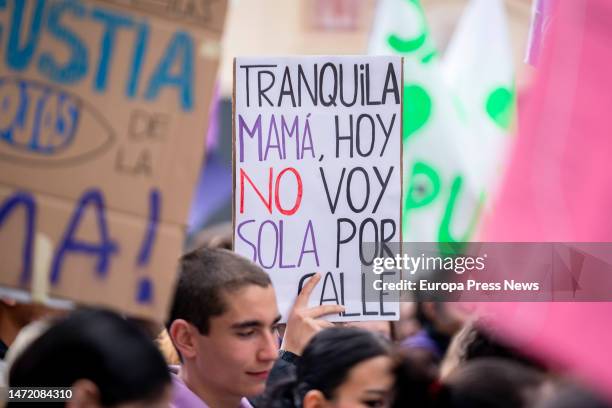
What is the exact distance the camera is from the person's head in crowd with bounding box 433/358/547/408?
3.34 m

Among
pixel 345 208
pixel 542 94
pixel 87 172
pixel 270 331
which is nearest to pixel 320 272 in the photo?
pixel 345 208

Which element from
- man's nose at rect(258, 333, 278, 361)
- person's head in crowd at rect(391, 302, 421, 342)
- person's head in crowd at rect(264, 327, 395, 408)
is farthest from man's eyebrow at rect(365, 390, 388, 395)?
person's head in crowd at rect(391, 302, 421, 342)

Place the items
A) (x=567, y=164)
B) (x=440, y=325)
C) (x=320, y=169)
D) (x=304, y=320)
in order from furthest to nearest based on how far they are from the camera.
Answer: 1. (x=440, y=325)
2. (x=320, y=169)
3. (x=304, y=320)
4. (x=567, y=164)

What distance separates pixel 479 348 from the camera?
14.9ft

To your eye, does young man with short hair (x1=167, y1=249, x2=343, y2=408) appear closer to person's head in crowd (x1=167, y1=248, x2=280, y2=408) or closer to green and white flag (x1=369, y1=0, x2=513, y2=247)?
person's head in crowd (x1=167, y1=248, x2=280, y2=408)

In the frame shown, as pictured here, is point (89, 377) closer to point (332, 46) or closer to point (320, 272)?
point (320, 272)

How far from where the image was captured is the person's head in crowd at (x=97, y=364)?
2.91 meters

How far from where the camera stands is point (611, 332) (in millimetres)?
2588

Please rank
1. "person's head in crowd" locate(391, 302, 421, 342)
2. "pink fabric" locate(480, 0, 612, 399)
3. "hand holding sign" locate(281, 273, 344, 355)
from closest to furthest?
"pink fabric" locate(480, 0, 612, 399) → "hand holding sign" locate(281, 273, 344, 355) → "person's head in crowd" locate(391, 302, 421, 342)

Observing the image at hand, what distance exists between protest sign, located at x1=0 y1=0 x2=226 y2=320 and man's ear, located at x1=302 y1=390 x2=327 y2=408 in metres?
0.93

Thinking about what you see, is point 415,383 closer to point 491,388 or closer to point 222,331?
point 491,388

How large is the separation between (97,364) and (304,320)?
167 cm

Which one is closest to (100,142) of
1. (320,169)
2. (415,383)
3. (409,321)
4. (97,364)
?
(97,364)

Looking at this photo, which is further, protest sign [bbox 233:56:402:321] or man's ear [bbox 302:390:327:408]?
protest sign [bbox 233:56:402:321]
